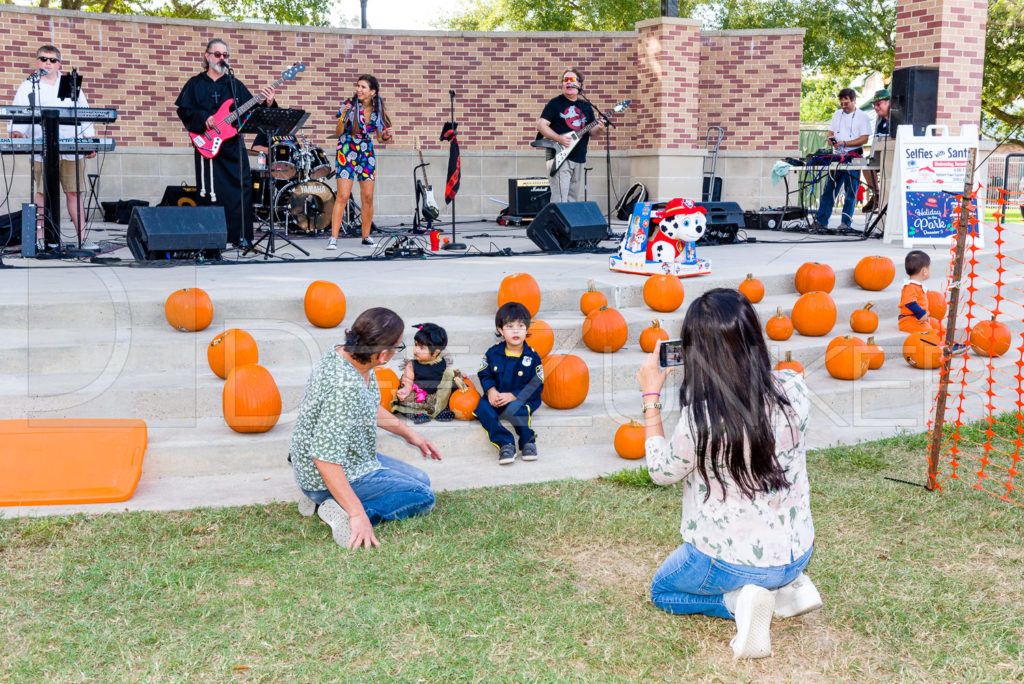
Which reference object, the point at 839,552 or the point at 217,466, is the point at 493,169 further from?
the point at 839,552

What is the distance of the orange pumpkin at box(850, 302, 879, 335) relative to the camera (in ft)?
24.1

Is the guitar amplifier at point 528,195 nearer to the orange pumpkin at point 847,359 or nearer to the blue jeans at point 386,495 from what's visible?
the orange pumpkin at point 847,359

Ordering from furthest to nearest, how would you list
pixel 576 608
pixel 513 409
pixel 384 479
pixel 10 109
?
pixel 10 109
pixel 513 409
pixel 384 479
pixel 576 608

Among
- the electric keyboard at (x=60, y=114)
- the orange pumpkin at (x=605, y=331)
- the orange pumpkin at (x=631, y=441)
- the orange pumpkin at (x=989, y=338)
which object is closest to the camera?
the orange pumpkin at (x=631, y=441)

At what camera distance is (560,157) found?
11.6 meters

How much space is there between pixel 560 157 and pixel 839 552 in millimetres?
8250

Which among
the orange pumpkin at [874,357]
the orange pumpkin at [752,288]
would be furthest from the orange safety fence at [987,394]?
the orange pumpkin at [752,288]

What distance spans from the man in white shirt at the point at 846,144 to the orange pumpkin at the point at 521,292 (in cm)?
714

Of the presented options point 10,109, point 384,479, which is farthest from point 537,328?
point 10,109

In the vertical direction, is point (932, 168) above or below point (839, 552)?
above

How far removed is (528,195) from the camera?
46.0 feet

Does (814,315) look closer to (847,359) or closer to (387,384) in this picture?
(847,359)

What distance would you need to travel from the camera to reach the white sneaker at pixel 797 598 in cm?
328

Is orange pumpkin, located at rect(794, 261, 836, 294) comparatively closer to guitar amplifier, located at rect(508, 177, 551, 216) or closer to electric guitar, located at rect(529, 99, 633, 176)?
electric guitar, located at rect(529, 99, 633, 176)
